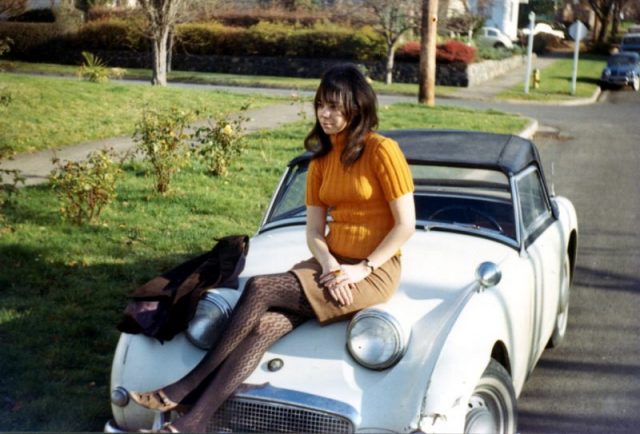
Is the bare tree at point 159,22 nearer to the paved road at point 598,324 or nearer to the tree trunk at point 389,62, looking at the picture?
the tree trunk at point 389,62

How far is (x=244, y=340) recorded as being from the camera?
151 inches

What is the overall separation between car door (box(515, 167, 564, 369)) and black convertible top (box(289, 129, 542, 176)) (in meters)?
0.11

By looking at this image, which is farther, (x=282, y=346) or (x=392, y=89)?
(x=392, y=89)

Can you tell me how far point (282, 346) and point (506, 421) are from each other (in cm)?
108

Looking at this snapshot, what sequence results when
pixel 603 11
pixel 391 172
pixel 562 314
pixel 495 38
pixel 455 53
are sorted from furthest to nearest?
pixel 603 11, pixel 495 38, pixel 455 53, pixel 562 314, pixel 391 172

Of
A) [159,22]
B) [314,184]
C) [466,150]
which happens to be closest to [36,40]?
[159,22]

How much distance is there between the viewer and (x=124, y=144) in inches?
555

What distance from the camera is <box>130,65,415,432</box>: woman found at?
3770mm

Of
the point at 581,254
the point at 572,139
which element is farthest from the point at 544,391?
the point at 572,139

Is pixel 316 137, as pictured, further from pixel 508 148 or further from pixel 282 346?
pixel 508 148

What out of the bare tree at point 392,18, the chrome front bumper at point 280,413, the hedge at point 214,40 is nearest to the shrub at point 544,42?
the hedge at point 214,40

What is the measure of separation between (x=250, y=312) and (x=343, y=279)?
1.50 feet

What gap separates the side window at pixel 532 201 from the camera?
5.37m

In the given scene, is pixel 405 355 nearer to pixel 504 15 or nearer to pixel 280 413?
pixel 280 413
